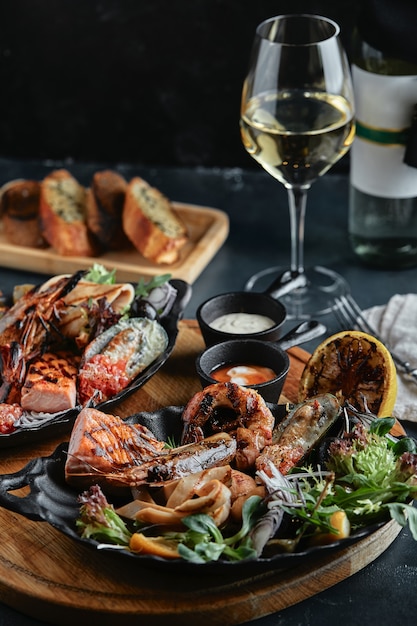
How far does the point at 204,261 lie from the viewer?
3816mm

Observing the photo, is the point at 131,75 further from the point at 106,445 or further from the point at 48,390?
the point at 106,445

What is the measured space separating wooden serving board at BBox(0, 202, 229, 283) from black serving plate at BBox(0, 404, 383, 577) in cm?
120

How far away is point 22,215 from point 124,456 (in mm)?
1967

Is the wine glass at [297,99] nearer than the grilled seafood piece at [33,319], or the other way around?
the grilled seafood piece at [33,319]

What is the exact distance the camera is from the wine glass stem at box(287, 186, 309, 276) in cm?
347

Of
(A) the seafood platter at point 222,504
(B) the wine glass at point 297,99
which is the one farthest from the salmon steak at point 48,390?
(B) the wine glass at point 297,99

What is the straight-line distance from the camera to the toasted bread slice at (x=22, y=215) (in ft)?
13.0

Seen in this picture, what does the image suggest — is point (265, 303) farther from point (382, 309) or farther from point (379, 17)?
point (379, 17)

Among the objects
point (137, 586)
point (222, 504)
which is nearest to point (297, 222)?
point (222, 504)

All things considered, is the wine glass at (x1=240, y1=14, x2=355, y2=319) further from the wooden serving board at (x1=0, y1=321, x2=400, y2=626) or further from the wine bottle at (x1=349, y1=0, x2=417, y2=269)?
the wooden serving board at (x1=0, y1=321, x2=400, y2=626)

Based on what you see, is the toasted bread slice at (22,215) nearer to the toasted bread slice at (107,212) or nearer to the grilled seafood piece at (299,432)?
the toasted bread slice at (107,212)

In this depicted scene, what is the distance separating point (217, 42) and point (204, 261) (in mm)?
1166

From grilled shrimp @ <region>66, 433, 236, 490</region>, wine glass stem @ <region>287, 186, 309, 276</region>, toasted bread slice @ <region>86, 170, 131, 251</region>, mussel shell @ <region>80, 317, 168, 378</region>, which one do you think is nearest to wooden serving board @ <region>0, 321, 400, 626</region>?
grilled shrimp @ <region>66, 433, 236, 490</region>

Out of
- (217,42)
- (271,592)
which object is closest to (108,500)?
(271,592)
